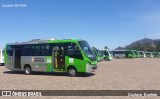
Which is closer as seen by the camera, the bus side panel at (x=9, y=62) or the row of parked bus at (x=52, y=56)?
the row of parked bus at (x=52, y=56)

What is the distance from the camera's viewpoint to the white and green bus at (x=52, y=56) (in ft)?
61.5

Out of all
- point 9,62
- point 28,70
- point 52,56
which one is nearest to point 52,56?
point 52,56

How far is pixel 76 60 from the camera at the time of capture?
18.8m

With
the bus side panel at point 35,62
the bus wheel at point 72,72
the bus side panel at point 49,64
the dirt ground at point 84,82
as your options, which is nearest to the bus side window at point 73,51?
the bus wheel at point 72,72

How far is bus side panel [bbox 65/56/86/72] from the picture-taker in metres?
18.6

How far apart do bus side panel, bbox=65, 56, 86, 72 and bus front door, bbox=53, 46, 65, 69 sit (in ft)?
1.33

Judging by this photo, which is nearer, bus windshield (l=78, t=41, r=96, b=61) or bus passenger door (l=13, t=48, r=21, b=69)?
bus windshield (l=78, t=41, r=96, b=61)

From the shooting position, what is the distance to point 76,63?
1888cm


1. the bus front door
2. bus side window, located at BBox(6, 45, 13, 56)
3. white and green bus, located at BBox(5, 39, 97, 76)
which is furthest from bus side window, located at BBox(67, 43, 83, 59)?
bus side window, located at BBox(6, 45, 13, 56)

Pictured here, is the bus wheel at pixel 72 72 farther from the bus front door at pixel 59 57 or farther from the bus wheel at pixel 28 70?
the bus wheel at pixel 28 70

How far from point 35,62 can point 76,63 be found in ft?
13.7

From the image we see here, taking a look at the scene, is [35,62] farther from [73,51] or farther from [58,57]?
[73,51]

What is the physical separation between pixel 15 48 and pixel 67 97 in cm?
1365

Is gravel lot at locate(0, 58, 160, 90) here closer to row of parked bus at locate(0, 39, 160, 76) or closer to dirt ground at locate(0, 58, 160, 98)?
dirt ground at locate(0, 58, 160, 98)
